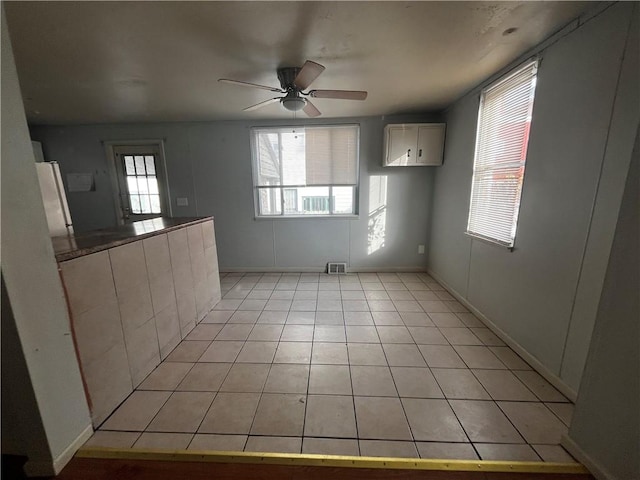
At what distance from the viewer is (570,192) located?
162 centimetres

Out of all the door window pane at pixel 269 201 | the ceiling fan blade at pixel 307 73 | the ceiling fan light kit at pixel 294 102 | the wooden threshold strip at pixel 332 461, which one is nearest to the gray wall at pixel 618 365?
the wooden threshold strip at pixel 332 461

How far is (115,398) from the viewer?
158 centimetres

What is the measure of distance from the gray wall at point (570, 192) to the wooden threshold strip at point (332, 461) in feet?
2.37

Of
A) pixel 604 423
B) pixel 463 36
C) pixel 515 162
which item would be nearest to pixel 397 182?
pixel 515 162

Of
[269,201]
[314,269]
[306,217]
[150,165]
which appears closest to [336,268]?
[314,269]

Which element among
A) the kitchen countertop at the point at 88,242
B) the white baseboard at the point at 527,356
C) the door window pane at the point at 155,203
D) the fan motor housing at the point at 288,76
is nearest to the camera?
the kitchen countertop at the point at 88,242

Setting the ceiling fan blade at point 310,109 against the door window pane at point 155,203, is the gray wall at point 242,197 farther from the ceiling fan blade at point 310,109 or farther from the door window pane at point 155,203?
the ceiling fan blade at point 310,109

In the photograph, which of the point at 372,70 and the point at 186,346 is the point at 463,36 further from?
the point at 186,346

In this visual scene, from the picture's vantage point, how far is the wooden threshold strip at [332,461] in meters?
1.22

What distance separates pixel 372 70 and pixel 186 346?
308cm

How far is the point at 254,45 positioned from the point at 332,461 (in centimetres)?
272

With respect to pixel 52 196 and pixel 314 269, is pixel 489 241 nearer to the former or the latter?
pixel 314 269

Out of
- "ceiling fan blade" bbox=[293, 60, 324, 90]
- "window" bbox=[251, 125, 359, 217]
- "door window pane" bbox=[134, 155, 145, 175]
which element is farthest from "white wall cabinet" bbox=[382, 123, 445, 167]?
"door window pane" bbox=[134, 155, 145, 175]

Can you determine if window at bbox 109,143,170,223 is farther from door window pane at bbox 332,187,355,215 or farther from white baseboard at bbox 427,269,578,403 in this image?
white baseboard at bbox 427,269,578,403
